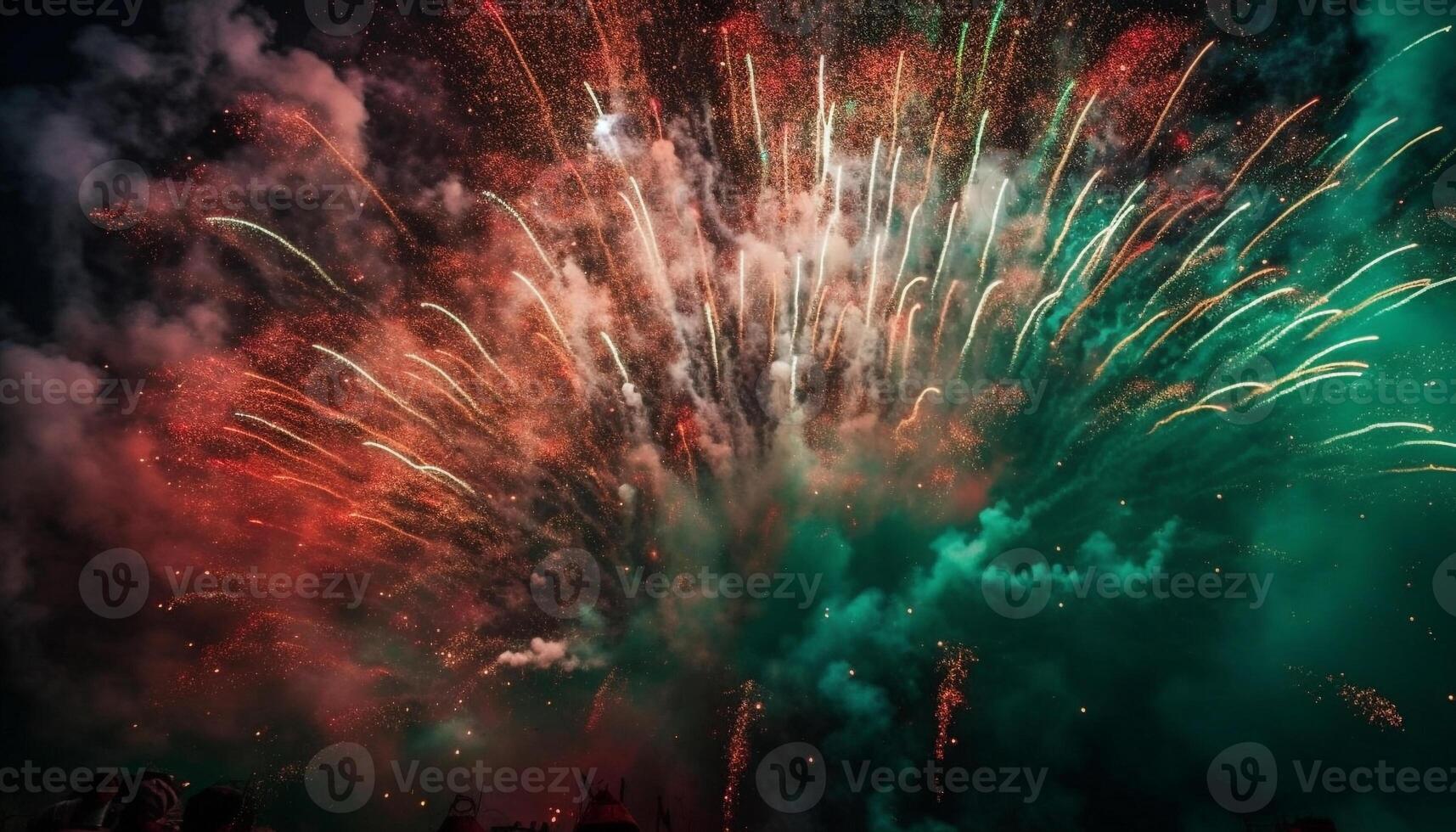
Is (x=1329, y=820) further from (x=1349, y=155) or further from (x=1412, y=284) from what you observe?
(x=1349, y=155)

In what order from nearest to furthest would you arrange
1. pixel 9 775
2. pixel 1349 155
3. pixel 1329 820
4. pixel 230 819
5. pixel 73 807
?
pixel 230 819, pixel 73 807, pixel 1349 155, pixel 1329 820, pixel 9 775

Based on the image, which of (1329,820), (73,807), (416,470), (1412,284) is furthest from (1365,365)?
(73,807)

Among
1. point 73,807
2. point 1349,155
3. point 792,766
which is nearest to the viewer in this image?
point 73,807

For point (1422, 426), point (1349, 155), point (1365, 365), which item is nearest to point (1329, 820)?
point (1422, 426)

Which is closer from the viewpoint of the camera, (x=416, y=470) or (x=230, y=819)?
(x=230, y=819)

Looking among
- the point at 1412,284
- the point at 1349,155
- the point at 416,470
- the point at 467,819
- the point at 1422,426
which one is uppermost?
the point at 1349,155

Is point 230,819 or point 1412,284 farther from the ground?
point 1412,284

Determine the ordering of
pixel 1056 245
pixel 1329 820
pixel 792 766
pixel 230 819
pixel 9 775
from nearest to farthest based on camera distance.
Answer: pixel 230 819
pixel 1056 245
pixel 1329 820
pixel 9 775
pixel 792 766

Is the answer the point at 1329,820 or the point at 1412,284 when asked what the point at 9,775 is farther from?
the point at 1412,284

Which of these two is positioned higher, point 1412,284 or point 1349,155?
point 1349,155
